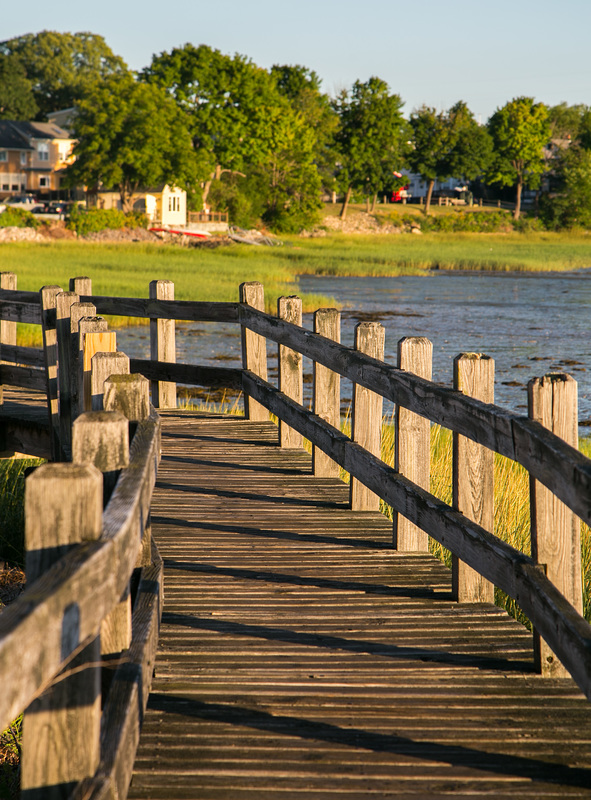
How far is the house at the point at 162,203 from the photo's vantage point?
78062mm

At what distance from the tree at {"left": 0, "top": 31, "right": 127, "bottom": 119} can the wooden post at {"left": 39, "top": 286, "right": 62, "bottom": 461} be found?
119854 millimetres

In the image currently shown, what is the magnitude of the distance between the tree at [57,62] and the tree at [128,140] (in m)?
51.8

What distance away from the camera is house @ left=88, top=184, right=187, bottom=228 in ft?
256

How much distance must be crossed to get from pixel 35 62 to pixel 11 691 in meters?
138

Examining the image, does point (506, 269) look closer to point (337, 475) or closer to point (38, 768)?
point (337, 475)

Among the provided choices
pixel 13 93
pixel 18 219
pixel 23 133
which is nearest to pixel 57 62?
pixel 13 93

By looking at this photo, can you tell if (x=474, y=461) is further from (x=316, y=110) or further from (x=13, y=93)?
(x=13, y=93)

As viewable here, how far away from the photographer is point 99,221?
6059 cm

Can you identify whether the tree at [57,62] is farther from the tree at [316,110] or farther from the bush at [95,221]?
the bush at [95,221]

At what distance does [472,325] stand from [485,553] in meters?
26.0

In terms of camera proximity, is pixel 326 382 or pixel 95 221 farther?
pixel 95 221

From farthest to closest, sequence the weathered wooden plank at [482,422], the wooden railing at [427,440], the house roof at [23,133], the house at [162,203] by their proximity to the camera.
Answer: the house roof at [23,133], the house at [162,203], the wooden railing at [427,440], the weathered wooden plank at [482,422]

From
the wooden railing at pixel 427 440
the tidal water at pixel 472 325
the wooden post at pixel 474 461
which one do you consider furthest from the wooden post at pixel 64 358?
the tidal water at pixel 472 325

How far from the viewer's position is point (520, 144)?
4208 inches
